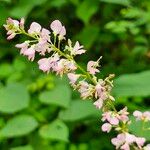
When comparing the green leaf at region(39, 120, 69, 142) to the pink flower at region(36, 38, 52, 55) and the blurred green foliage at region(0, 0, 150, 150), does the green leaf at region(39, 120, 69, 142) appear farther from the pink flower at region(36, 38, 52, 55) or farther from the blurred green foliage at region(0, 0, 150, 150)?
the pink flower at region(36, 38, 52, 55)

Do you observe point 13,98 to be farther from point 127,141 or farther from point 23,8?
point 127,141

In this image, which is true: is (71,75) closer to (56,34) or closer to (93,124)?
(56,34)

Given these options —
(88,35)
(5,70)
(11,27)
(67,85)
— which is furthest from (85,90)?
(88,35)

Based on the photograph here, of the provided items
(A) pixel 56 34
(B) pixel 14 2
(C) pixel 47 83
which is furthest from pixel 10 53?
(A) pixel 56 34

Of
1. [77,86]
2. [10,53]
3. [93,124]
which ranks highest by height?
[10,53]

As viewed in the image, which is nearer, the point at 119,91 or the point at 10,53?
the point at 119,91

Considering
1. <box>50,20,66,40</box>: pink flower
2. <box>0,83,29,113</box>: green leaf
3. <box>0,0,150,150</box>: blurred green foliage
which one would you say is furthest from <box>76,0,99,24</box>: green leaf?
<box>50,20,66,40</box>: pink flower
